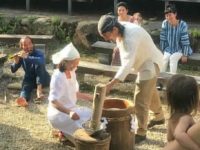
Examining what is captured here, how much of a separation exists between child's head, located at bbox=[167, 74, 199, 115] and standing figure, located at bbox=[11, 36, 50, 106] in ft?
13.3

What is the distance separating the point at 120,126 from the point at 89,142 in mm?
539

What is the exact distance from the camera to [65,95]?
19.0 feet

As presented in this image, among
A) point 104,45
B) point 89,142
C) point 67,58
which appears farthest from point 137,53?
point 104,45

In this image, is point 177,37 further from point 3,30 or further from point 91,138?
point 3,30

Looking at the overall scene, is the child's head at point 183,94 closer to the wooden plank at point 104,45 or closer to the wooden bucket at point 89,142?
the wooden bucket at point 89,142

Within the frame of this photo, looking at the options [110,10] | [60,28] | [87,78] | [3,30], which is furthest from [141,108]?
[110,10]

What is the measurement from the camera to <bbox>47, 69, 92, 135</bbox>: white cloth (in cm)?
573


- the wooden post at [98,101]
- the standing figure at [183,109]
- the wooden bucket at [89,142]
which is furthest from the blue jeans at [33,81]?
the standing figure at [183,109]

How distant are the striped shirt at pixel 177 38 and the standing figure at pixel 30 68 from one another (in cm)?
200

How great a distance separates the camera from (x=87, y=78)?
8.72m

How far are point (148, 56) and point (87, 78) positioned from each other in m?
2.95

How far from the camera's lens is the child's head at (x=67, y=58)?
18.4 feet

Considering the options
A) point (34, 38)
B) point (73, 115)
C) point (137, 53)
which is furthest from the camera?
point (34, 38)

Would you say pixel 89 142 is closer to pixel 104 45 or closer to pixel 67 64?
pixel 67 64
